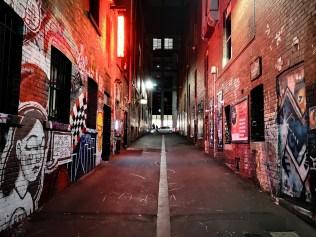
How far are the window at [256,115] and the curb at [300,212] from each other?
9.37ft

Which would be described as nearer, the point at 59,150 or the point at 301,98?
the point at 301,98

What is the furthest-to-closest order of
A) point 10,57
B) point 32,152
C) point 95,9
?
point 95,9, point 32,152, point 10,57

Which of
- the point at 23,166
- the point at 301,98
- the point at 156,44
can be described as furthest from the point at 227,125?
the point at 156,44

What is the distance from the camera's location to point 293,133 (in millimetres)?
6293

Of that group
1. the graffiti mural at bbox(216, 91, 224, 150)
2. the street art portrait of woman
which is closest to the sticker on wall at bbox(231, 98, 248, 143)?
the graffiti mural at bbox(216, 91, 224, 150)

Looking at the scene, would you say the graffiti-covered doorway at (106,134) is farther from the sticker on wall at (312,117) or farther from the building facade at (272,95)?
the sticker on wall at (312,117)

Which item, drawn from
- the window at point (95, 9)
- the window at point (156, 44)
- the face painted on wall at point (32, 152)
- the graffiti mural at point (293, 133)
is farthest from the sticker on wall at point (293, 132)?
the window at point (156, 44)

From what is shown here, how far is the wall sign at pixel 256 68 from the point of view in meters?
8.29

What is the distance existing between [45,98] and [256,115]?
19.8 feet

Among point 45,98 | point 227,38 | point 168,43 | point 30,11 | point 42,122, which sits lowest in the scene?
point 42,122

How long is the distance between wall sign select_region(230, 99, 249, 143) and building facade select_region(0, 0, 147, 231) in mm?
5038

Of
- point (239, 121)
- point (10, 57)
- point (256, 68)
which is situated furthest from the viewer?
point (239, 121)

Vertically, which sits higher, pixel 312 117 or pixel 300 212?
pixel 312 117

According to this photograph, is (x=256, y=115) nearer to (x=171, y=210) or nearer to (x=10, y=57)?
(x=171, y=210)
